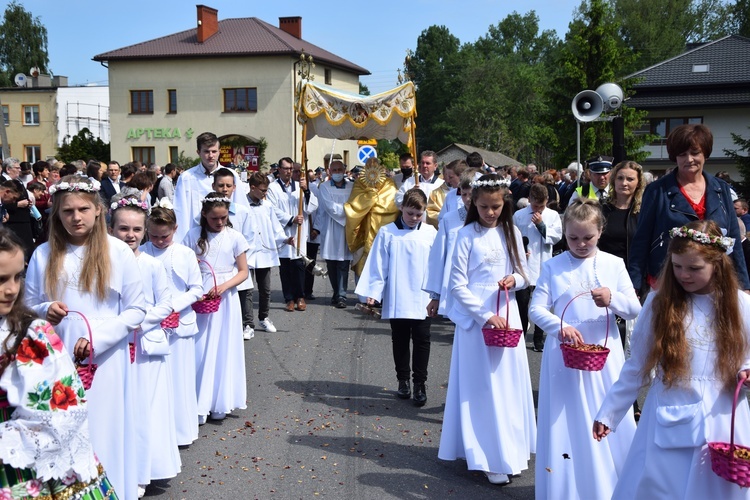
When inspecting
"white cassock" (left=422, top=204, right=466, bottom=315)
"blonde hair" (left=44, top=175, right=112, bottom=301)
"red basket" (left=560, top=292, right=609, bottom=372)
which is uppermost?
"blonde hair" (left=44, top=175, right=112, bottom=301)

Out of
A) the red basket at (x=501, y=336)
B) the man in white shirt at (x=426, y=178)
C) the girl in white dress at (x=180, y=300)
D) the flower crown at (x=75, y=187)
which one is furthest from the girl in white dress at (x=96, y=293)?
the man in white shirt at (x=426, y=178)

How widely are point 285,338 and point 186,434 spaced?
4274 millimetres

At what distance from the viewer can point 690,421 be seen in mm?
3486

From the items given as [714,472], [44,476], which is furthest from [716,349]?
[44,476]

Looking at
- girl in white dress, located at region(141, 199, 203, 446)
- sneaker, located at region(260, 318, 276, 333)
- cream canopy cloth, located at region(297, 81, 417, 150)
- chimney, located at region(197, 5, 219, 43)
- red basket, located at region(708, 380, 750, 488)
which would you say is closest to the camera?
red basket, located at region(708, 380, 750, 488)

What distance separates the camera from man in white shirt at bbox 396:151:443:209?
486 inches

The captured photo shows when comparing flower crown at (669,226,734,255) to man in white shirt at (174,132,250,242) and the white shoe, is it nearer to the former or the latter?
the white shoe

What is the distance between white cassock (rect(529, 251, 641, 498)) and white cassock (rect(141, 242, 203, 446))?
2.77 metres

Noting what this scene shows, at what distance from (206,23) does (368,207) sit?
4105 cm

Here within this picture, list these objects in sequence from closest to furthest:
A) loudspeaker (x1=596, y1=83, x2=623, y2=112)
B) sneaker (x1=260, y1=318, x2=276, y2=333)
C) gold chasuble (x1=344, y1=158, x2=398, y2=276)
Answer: sneaker (x1=260, y1=318, x2=276, y2=333) < loudspeaker (x1=596, y1=83, x2=623, y2=112) < gold chasuble (x1=344, y1=158, x2=398, y2=276)

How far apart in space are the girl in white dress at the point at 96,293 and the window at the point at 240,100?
4480cm

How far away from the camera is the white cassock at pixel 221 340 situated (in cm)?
698

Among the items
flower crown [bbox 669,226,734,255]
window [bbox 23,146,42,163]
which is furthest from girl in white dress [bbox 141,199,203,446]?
window [bbox 23,146,42,163]

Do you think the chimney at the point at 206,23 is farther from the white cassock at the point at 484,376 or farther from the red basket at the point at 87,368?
the red basket at the point at 87,368
